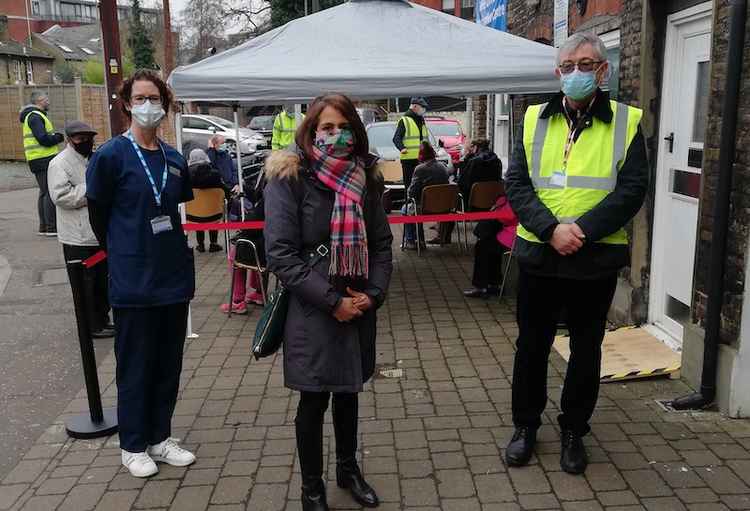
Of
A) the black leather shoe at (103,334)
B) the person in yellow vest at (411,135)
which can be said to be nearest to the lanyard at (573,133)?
the black leather shoe at (103,334)

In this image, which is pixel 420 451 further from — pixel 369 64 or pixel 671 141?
pixel 369 64

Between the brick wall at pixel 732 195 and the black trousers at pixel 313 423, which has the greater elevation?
the brick wall at pixel 732 195

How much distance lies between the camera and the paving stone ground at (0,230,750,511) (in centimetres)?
346

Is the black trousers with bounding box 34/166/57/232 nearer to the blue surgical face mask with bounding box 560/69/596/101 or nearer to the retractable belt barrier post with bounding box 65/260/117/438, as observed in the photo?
the retractable belt barrier post with bounding box 65/260/117/438

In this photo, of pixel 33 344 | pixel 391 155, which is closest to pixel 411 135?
pixel 391 155

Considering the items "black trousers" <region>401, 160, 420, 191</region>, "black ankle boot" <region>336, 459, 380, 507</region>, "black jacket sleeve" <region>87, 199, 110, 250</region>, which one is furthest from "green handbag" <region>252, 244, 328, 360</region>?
"black trousers" <region>401, 160, 420, 191</region>

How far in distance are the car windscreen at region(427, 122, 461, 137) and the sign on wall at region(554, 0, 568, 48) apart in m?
8.48

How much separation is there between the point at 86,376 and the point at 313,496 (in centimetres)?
179

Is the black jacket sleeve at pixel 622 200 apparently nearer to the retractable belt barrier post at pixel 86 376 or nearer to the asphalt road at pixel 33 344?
the retractable belt barrier post at pixel 86 376

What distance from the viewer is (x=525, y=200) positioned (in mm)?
3494

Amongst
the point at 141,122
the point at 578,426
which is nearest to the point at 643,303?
the point at 578,426

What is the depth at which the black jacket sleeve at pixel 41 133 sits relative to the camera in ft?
34.5

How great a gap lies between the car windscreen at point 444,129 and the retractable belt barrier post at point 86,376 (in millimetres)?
13491

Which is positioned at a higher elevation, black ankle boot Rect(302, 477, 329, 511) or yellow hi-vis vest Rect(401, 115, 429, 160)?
yellow hi-vis vest Rect(401, 115, 429, 160)
